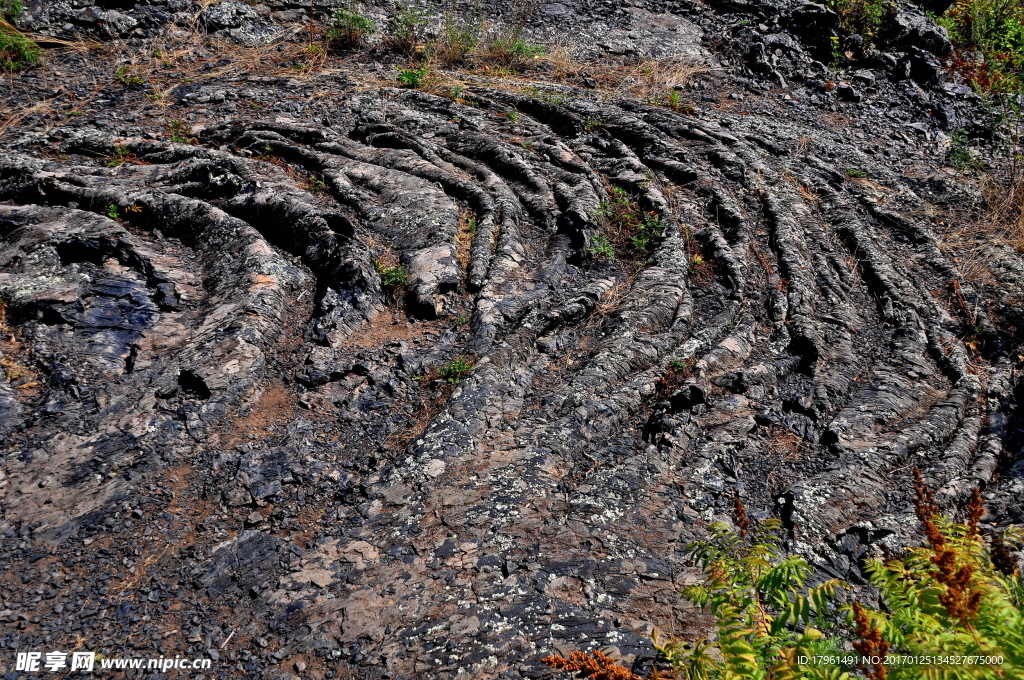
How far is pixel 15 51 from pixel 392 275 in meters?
6.43

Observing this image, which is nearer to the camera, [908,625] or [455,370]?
[908,625]

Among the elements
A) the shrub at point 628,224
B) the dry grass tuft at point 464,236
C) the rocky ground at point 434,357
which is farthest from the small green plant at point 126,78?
the shrub at point 628,224

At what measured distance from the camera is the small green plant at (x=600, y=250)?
5.59 m

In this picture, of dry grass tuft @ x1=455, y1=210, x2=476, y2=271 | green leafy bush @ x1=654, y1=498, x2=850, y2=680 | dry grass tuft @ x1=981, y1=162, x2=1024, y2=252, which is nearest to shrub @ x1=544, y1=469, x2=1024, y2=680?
green leafy bush @ x1=654, y1=498, x2=850, y2=680

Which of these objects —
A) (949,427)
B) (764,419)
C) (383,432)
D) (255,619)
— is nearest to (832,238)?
(949,427)

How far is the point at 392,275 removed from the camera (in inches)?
199


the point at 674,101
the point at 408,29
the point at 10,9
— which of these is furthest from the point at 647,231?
the point at 10,9

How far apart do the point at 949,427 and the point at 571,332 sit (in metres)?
2.73

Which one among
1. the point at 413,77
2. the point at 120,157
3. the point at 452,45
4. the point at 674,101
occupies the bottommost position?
the point at 120,157

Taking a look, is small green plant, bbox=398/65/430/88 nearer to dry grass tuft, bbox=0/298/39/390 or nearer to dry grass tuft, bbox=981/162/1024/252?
dry grass tuft, bbox=0/298/39/390

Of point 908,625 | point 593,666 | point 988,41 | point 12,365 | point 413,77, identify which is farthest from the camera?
point 988,41

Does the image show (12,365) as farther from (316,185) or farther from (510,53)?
(510,53)

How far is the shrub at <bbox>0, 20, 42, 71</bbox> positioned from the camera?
7453mm

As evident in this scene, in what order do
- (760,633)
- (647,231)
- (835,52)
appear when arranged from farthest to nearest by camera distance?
1. (835,52)
2. (647,231)
3. (760,633)
